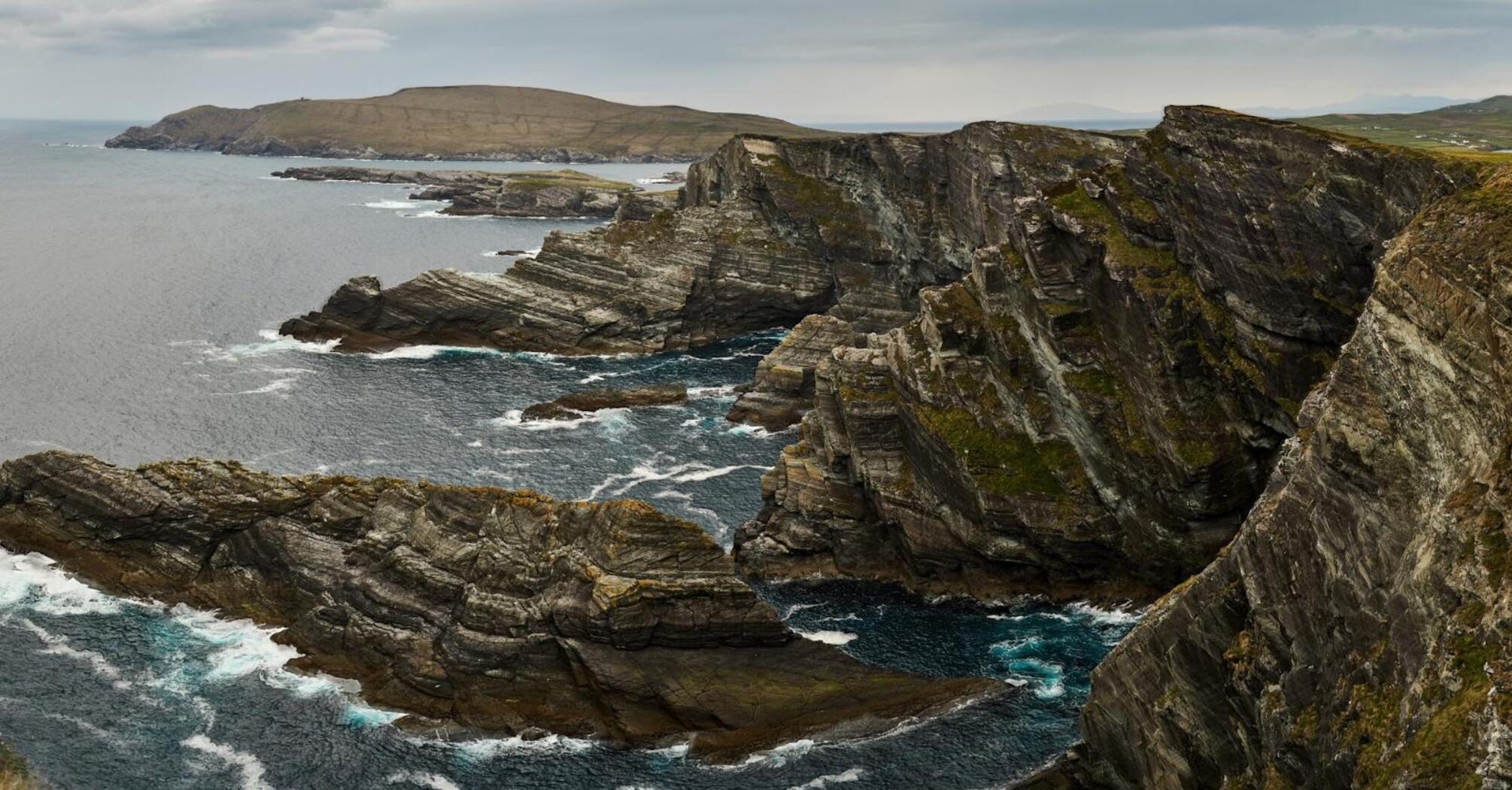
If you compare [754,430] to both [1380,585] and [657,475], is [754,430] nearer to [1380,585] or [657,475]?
[657,475]

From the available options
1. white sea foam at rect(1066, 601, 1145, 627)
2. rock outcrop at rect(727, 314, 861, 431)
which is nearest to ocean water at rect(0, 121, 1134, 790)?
white sea foam at rect(1066, 601, 1145, 627)

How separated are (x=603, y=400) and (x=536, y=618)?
5317cm

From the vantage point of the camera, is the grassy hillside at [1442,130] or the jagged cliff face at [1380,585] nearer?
the jagged cliff face at [1380,585]

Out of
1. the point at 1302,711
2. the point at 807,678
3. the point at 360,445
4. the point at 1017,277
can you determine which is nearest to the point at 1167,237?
the point at 1017,277

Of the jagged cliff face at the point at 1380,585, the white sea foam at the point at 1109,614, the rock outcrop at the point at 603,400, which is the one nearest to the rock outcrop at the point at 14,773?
the jagged cliff face at the point at 1380,585

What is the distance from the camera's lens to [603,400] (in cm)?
11288

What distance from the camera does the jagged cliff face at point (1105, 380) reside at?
63.5 m

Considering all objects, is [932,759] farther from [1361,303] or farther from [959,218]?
[959,218]

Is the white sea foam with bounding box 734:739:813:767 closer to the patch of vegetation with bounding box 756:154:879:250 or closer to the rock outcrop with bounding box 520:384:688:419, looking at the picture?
the rock outcrop with bounding box 520:384:688:419

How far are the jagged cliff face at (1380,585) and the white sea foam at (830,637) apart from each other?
22.3 m

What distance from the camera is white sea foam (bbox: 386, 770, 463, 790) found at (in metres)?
54.3

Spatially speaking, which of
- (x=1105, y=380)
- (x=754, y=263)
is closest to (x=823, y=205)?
(x=754, y=263)

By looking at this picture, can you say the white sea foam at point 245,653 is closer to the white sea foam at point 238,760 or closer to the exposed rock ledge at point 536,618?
the exposed rock ledge at point 536,618

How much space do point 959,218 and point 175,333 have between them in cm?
9202
